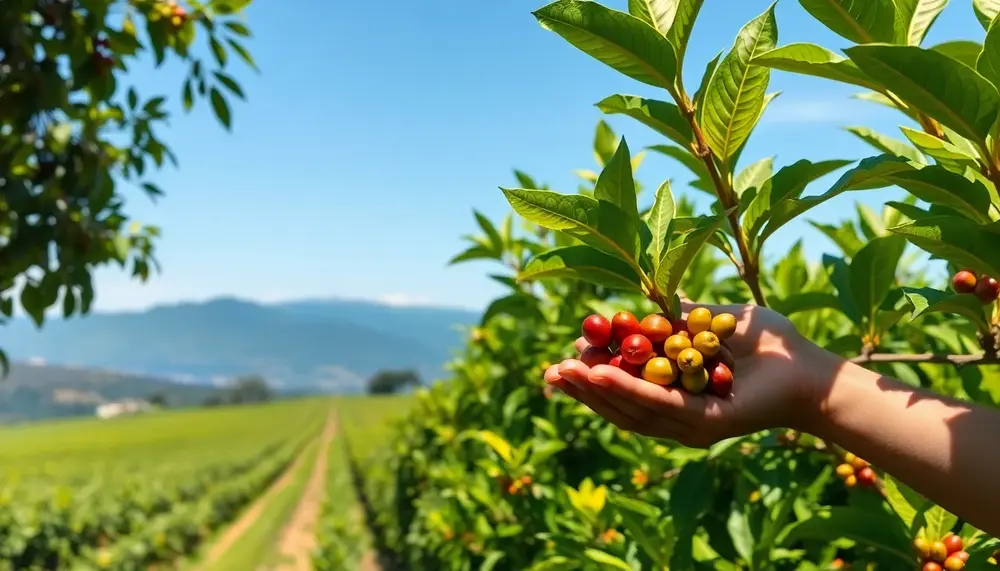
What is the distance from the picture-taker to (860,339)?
1.48m

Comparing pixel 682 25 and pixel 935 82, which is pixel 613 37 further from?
pixel 935 82

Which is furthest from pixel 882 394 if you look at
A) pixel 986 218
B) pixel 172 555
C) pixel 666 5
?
pixel 172 555

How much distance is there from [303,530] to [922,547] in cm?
1680

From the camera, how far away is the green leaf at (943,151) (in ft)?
3.07

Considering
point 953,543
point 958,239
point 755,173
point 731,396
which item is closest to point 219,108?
point 755,173

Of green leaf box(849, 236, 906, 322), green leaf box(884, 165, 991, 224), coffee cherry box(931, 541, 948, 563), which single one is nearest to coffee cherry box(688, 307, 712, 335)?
green leaf box(884, 165, 991, 224)

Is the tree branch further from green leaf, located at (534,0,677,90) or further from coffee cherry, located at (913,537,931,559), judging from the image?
green leaf, located at (534,0,677,90)

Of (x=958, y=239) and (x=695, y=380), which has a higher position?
(x=958, y=239)

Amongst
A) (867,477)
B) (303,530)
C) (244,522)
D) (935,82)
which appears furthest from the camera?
(244,522)

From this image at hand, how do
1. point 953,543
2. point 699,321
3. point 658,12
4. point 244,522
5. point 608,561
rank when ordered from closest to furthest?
point 699,321 → point 658,12 → point 953,543 → point 608,561 → point 244,522

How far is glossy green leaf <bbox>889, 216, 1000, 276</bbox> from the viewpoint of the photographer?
0.91 meters

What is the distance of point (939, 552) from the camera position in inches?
49.4

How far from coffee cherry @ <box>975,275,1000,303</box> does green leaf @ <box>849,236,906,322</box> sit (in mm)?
281

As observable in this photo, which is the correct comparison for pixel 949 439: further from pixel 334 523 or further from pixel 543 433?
pixel 334 523
